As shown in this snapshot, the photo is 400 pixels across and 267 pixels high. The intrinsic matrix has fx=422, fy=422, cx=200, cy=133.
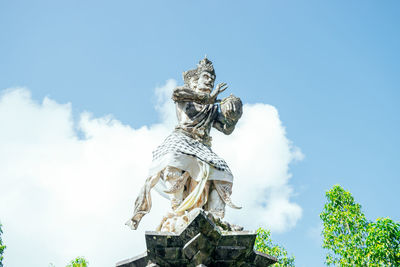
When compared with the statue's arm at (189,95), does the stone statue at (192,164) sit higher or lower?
lower

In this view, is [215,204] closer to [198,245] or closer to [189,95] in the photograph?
[198,245]

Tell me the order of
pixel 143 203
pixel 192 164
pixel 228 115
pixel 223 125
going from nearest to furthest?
pixel 143 203, pixel 192 164, pixel 228 115, pixel 223 125

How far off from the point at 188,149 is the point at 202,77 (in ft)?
5.94

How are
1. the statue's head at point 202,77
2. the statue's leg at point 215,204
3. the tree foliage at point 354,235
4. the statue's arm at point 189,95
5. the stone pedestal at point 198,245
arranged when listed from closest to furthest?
the stone pedestal at point 198,245, the statue's leg at point 215,204, the statue's arm at point 189,95, the statue's head at point 202,77, the tree foliage at point 354,235

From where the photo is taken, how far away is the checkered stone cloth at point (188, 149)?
709cm

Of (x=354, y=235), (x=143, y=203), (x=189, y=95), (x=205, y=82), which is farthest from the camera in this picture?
(x=354, y=235)

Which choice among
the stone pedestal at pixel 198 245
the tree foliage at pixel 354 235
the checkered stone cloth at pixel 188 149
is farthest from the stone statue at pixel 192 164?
the tree foliage at pixel 354 235

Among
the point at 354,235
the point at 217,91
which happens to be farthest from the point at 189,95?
the point at 354,235

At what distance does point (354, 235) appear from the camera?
58.1 feet

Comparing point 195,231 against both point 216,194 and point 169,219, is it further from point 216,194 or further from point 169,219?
point 216,194

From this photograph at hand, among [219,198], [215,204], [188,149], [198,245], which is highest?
[188,149]

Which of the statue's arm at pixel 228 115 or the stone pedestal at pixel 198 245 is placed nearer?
the stone pedestal at pixel 198 245

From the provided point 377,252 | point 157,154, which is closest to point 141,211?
point 157,154

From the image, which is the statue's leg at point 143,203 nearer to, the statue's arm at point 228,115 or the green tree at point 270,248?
the statue's arm at point 228,115
